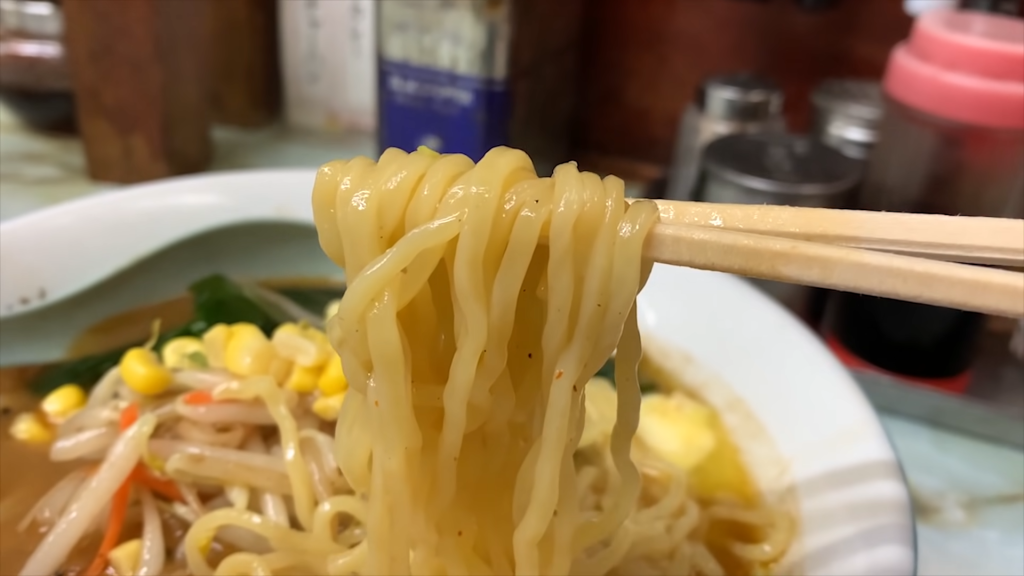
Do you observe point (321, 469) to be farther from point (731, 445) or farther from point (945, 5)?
point (945, 5)

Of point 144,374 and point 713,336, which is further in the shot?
point 713,336

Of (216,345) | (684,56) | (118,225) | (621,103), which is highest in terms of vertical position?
(684,56)

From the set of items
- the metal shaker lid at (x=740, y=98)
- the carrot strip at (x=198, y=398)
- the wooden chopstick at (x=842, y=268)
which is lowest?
the carrot strip at (x=198, y=398)

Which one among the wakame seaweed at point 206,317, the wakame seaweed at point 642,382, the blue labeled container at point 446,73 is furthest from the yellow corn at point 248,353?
the blue labeled container at point 446,73

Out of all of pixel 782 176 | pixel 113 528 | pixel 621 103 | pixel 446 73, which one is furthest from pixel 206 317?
pixel 621 103

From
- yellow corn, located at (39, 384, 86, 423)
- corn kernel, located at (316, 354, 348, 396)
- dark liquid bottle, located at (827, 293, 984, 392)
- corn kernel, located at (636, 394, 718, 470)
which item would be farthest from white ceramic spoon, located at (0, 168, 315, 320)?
dark liquid bottle, located at (827, 293, 984, 392)

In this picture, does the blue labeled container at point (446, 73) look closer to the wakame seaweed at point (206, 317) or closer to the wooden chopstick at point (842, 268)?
the wakame seaweed at point (206, 317)

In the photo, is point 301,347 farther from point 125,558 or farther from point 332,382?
point 125,558
